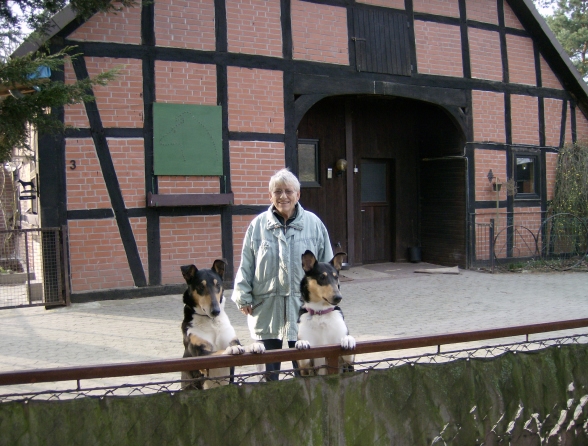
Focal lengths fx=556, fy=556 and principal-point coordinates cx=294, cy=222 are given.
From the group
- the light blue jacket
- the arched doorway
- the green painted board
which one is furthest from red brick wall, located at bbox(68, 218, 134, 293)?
the light blue jacket

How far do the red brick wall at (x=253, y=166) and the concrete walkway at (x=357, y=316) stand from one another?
1695 millimetres

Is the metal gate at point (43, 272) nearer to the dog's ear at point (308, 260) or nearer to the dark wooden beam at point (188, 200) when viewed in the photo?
the dark wooden beam at point (188, 200)

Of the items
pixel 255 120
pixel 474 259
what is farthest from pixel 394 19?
pixel 474 259

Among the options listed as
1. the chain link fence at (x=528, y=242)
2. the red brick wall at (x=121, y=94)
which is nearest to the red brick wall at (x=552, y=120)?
the chain link fence at (x=528, y=242)

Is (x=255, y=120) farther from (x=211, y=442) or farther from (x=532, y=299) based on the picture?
(x=211, y=442)

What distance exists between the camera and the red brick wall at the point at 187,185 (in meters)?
8.69

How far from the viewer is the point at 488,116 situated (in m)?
11.8

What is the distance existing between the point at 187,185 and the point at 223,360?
22.0 feet

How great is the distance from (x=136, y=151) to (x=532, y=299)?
21.4ft

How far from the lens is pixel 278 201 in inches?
136

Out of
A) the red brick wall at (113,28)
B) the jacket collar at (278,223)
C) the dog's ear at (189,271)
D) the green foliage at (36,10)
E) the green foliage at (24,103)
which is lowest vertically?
the dog's ear at (189,271)

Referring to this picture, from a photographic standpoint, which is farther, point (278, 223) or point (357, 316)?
point (357, 316)

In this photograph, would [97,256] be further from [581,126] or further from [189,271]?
[581,126]

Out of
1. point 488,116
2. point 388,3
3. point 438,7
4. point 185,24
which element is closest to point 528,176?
point 488,116
